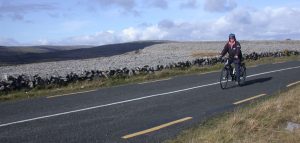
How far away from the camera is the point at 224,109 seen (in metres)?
11.9

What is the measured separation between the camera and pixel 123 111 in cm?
1167

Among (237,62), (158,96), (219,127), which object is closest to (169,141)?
(219,127)

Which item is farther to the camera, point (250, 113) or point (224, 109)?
point (224, 109)

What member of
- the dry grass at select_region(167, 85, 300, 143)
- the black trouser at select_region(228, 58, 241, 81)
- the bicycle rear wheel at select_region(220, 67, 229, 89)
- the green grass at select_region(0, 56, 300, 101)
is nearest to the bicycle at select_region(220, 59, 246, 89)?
the bicycle rear wheel at select_region(220, 67, 229, 89)

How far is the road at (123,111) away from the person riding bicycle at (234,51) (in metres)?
0.81

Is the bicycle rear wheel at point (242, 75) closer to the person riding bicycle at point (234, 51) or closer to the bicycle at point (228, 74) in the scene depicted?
the bicycle at point (228, 74)

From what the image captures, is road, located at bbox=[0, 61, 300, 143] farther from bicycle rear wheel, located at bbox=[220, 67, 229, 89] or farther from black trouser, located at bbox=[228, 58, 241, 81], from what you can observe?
black trouser, located at bbox=[228, 58, 241, 81]

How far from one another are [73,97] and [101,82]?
4729 mm

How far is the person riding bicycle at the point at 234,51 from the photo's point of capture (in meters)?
16.8

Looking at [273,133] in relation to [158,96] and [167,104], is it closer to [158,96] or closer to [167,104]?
[167,104]

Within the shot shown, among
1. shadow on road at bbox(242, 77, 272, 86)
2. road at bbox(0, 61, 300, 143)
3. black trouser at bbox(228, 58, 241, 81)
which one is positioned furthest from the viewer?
shadow on road at bbox(242, 77, 272, 86)

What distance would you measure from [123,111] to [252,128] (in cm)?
400

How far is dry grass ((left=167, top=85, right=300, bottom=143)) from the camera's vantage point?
26.1 ft

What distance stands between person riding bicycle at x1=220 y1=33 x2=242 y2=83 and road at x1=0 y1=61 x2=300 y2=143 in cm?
81
